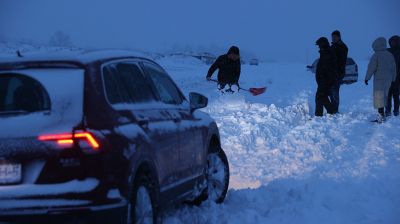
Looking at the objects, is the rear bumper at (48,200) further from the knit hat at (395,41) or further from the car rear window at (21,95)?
the knit hat at (395,41)

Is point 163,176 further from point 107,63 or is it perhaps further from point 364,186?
point 364,186

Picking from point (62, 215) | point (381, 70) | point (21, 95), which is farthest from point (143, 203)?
point (381, 70)

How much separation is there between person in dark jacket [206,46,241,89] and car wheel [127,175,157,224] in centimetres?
1154

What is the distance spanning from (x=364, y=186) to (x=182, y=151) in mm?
2793

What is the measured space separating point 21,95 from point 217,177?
9.81ft

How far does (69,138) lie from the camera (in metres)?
4.14


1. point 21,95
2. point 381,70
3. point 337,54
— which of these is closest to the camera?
point 21,95

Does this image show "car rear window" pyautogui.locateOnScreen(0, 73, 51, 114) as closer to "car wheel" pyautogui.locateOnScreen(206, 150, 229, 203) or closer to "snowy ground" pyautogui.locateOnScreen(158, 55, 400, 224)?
"snowy ground" pyautogui.locateOnScreen(158, 55, 400, 224)

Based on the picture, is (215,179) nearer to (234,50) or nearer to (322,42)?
(322,42)

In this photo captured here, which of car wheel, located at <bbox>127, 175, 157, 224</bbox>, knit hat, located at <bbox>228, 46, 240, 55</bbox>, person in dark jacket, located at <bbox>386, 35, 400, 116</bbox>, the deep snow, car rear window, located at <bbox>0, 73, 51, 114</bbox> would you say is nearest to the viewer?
car rear window, located at <bbox>0, 73, 51, 114</bbox>

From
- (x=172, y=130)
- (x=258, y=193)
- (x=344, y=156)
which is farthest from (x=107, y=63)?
(x=344, y=156)

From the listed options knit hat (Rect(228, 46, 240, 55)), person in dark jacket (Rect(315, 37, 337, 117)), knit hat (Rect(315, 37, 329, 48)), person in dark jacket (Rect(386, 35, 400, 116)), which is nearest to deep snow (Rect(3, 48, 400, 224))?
person in dark jacket (Rect(315, 37, 337, 117))

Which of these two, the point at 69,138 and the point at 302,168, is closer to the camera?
the point at 69,138

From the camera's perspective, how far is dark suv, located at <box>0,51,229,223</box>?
412cm
